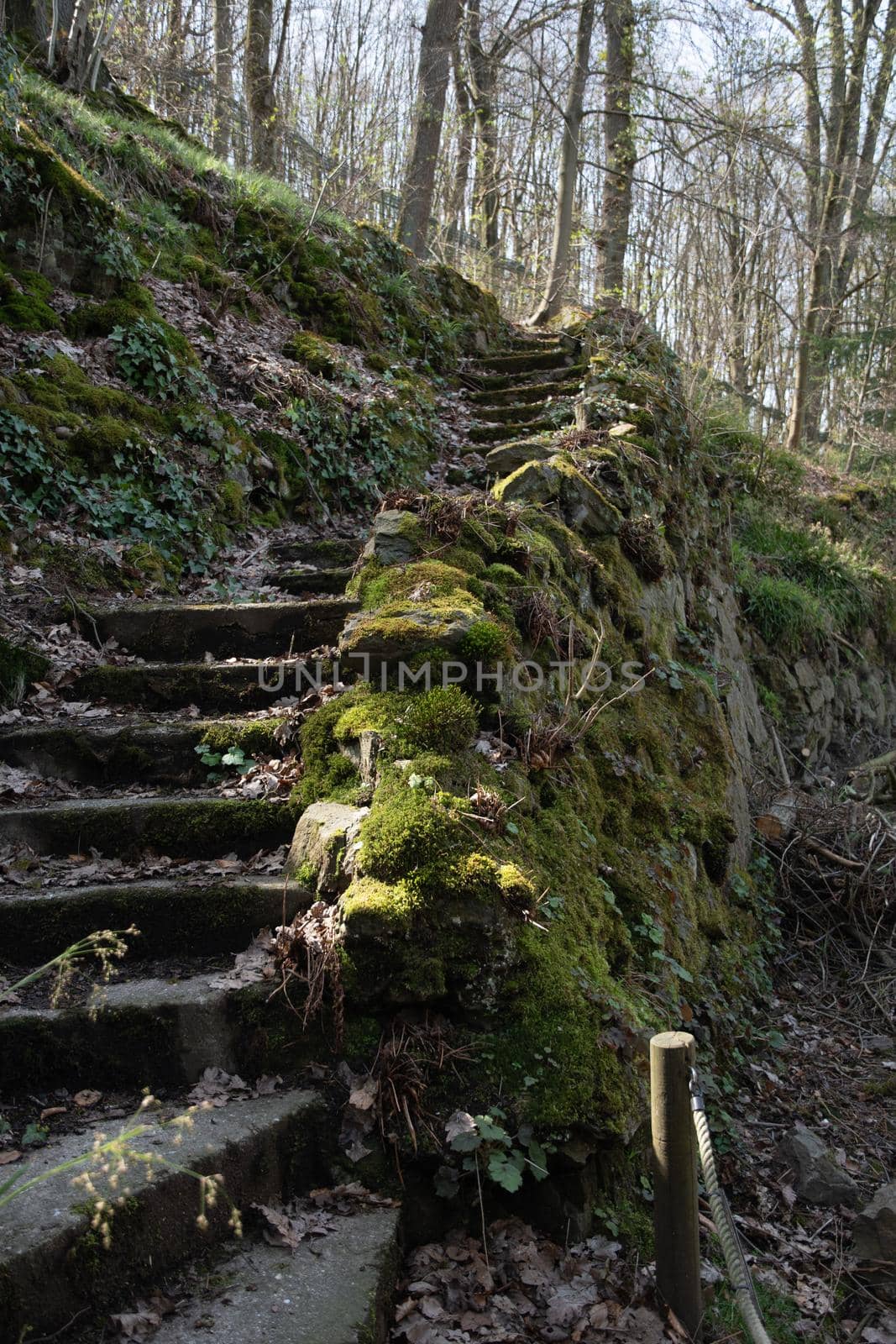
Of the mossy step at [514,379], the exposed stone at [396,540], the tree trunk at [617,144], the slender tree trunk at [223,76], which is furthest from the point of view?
the slender tree trunk at [223,76]

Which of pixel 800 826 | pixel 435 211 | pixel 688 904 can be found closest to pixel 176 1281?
pixel 688 904

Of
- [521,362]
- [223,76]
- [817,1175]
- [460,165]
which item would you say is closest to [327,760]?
[817,1175]

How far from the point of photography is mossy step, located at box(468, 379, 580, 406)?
10086mm

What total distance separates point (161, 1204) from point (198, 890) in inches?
46.1

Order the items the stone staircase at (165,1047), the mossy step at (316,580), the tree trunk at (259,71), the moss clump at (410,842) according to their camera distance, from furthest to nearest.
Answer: the tree trunk at (259,71) → the mossy step at (316,580) → the moss clump at (410,842) → the stone staircase at (165,1047)

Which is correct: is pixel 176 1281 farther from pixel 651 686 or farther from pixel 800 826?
pixel 800 826

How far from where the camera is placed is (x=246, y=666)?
4758mm

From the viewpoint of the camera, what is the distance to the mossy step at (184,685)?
15.4ft

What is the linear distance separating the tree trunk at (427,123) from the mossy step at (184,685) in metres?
10.5

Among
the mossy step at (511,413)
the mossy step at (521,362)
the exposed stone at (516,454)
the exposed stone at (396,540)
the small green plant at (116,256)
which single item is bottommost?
the exposed stone at (396,540)

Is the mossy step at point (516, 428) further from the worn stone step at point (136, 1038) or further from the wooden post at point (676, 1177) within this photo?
the wooden post at point (676, 1177)

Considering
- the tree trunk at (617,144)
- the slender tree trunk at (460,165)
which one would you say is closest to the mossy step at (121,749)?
the tree trunk at (617,144)

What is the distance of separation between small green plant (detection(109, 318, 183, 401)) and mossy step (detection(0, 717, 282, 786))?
3.67m

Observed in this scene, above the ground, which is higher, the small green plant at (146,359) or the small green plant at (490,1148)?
the small green plant at (146,359)
